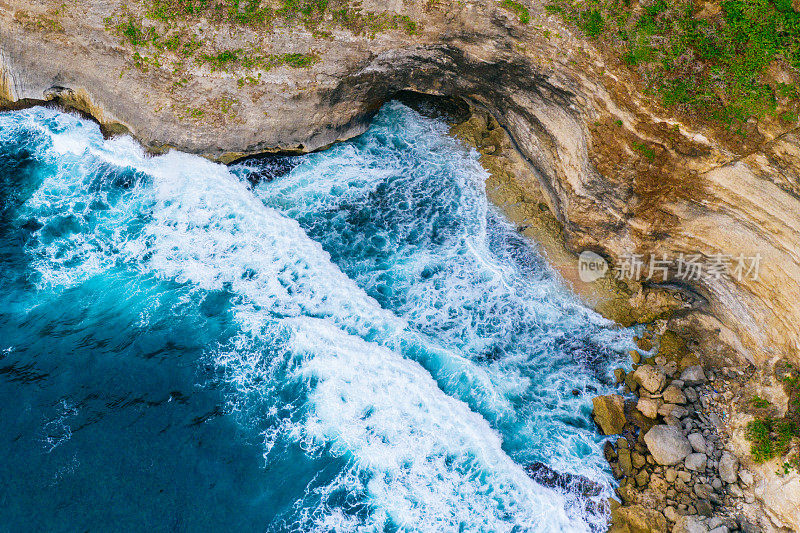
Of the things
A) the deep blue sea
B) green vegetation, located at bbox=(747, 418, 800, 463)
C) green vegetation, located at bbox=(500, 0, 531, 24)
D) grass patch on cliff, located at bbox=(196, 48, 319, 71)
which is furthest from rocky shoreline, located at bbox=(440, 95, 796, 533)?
grass patch on cliff, located at bbox=(196, 48, 319, 71)

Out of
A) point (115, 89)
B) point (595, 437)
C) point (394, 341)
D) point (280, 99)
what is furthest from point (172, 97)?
point (595, 437)

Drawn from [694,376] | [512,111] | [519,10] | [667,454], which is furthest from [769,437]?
[519,10]

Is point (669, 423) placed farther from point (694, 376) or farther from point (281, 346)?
point (281, 346)

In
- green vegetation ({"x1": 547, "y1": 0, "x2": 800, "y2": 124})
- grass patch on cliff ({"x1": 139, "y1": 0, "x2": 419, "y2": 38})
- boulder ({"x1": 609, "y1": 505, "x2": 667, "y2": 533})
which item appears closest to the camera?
boulder ({"x1": 609, "y1": 505, "x2": 667, "y2": 533})

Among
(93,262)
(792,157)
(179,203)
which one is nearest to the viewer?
(792,157)

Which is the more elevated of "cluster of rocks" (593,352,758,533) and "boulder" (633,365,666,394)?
"boulder" (633,365,666,394)

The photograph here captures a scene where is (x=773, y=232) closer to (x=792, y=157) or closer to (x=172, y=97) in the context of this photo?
(x=792, y=157)

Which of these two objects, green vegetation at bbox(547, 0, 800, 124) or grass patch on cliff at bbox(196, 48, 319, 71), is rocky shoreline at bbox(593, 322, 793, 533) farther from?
grass patch on cliff at bbox(196, 48, 319, 71)

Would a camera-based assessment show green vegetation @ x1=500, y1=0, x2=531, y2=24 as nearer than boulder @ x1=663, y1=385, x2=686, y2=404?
No
